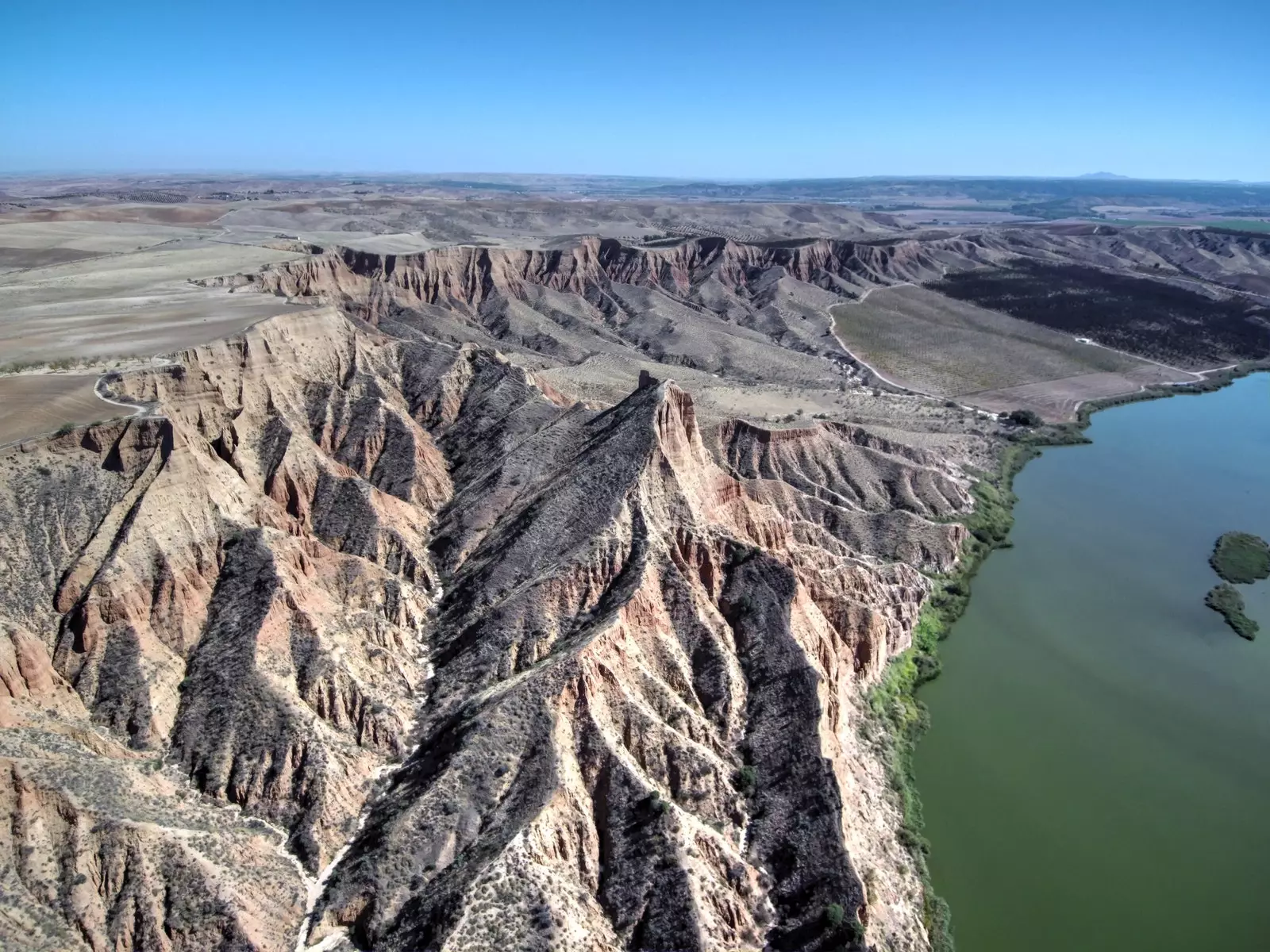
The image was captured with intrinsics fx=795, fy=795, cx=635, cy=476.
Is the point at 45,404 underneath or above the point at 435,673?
above

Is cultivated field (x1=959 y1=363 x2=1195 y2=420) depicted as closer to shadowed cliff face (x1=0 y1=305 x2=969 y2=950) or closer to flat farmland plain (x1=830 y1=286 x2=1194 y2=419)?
flat farmland plain (x1=830 y1=286 x2=1194 y2=419)

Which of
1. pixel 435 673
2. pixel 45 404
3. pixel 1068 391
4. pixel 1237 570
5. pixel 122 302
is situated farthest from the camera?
pixel 1068 391

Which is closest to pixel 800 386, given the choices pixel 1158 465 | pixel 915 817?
pixel 1158 465

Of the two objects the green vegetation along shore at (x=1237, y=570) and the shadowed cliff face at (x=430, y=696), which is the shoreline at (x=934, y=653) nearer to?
the shadowed cliff face at (x=430, y=696)

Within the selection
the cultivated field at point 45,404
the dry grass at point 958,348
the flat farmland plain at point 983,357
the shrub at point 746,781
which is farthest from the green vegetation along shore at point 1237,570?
the cultivated field at point 45,404

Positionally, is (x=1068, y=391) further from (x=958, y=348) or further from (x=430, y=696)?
(x=430, y=696)

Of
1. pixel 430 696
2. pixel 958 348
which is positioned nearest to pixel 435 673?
pixel 430 696

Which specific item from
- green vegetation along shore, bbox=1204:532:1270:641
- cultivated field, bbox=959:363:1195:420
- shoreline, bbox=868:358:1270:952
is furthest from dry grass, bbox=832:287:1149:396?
green vegetation along shore, bbox=1204:532:1270:641

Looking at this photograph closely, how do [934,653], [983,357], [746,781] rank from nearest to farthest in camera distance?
1. [746,781]
2. [934,653]
3. [983,357]
